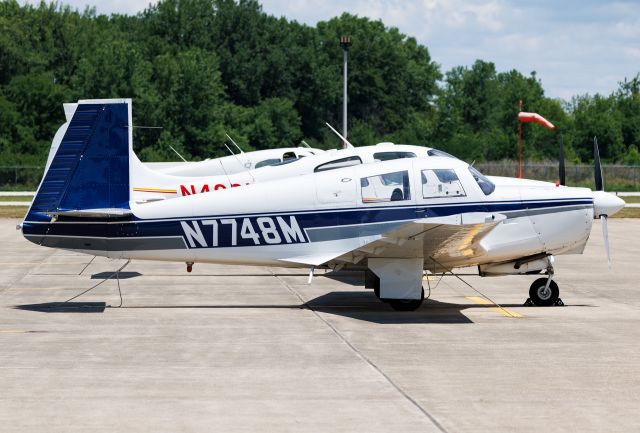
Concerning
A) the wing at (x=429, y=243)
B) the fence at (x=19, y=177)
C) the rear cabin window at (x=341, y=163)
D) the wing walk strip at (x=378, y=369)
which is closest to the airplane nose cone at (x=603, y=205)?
the wing at (x=429, y=243)

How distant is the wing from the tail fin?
2531 mm

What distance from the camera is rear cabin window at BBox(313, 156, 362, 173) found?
53.2 ft

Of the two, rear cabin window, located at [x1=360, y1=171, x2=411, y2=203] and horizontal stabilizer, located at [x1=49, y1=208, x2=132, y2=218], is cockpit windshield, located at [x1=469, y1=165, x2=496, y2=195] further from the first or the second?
horizontal stabilizer, located at [x1=49, y1=208, x2=132, y2=218]

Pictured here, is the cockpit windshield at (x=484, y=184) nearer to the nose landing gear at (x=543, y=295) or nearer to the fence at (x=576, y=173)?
the nose landing gear at (x=543, y=295)

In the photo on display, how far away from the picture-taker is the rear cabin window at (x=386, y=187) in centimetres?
1430

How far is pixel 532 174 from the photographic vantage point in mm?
62188

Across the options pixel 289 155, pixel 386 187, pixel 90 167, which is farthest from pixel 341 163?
pixel 289 155

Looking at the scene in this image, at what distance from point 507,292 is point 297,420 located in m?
9.31

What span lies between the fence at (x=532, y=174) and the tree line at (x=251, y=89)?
1.10 m

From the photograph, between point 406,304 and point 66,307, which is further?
point 66,307

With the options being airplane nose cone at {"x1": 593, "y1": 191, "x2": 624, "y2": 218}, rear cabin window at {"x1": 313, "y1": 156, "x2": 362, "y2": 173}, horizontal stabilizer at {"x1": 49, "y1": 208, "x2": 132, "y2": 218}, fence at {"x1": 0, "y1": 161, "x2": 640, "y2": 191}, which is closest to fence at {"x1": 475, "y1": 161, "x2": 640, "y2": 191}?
fence at {"x1": 0, "y1": 161, "x2": 640, "y2": 191}

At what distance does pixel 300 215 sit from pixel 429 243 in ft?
5.93

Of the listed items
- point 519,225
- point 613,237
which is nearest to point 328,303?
point 519,225

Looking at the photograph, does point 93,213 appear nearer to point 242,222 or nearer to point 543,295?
point 242,222
